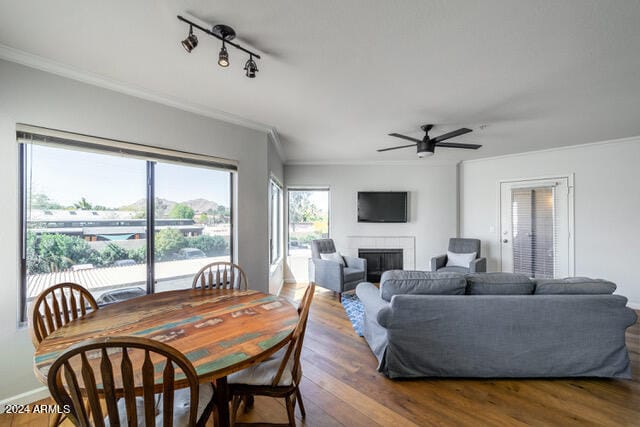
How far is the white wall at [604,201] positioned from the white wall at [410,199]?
4.28 feet

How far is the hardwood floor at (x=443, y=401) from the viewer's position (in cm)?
170

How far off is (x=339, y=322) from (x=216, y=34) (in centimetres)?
312

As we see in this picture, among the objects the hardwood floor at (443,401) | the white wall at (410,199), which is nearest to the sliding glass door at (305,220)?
the white wall at (410,199)

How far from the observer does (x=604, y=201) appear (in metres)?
3.97

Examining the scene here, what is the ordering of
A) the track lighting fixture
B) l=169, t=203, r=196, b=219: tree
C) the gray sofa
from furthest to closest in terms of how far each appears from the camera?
l=169, t=203, r=196, b=219: tree < the gray sofa < the track lighting fixture

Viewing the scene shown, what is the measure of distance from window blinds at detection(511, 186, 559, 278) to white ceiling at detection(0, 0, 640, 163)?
1756mm

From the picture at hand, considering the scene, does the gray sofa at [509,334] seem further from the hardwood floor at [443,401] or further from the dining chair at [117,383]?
the dining chair at [117,383]

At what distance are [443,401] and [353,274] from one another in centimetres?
239

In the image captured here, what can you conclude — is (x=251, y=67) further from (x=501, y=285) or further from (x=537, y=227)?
(x=537, y=227)

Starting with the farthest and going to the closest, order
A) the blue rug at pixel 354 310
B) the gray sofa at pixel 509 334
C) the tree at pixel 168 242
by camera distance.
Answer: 1. the blue rug at pixel 354 310
2. the tree at pixel 168 242
3. the gray sofa at pixel 509 334

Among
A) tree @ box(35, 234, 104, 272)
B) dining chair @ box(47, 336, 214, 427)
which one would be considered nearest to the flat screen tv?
tree @ box(35, 234, 104, 272)

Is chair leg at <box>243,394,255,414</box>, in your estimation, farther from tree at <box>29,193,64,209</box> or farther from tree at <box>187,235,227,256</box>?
tree at <box>29,193,64,209</box>

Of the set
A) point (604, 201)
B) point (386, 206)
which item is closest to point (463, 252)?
point (386, 206)

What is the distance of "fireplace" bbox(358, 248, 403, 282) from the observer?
5418 mm
